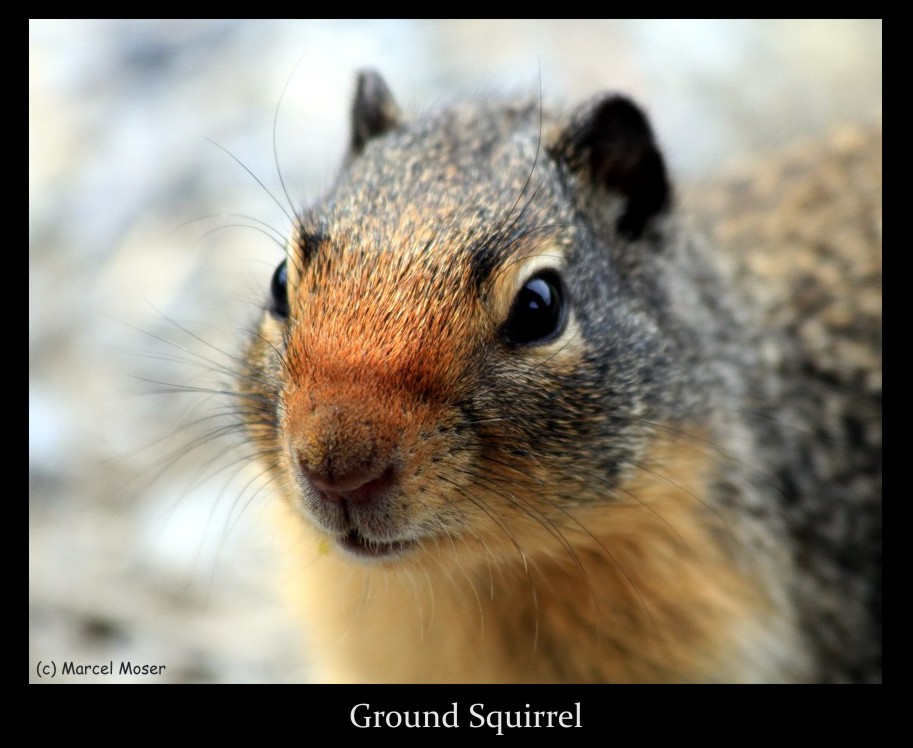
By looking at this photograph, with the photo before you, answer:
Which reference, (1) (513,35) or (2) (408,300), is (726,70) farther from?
(2) (408,300)

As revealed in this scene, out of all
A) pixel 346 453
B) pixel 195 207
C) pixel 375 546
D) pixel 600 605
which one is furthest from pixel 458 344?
pixel 195 207

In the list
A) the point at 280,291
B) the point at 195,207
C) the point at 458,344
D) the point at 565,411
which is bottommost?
the point at 565,411

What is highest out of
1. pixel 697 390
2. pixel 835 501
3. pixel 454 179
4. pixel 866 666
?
pixel 454 179

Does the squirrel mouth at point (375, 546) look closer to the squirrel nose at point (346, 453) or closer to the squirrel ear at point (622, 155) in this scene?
the squirrel nose at point (346, 453)

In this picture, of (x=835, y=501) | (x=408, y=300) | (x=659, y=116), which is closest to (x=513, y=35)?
(x=659, y=116)

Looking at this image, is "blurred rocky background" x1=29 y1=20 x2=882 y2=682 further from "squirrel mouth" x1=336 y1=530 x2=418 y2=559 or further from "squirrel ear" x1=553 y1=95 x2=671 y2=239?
"squirrel mouth" x1=336 y1=530 x2=418 y2=559

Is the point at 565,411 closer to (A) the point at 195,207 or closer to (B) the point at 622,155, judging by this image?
(B) the point at 622,155

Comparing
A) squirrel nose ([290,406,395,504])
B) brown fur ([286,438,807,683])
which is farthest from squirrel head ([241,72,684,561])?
brown fur ([286,438,807,683])

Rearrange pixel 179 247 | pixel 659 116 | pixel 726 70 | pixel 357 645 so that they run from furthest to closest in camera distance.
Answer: pixel 726 70 → pixel 659 116 → pixel 179 247 → pixel 357 645
